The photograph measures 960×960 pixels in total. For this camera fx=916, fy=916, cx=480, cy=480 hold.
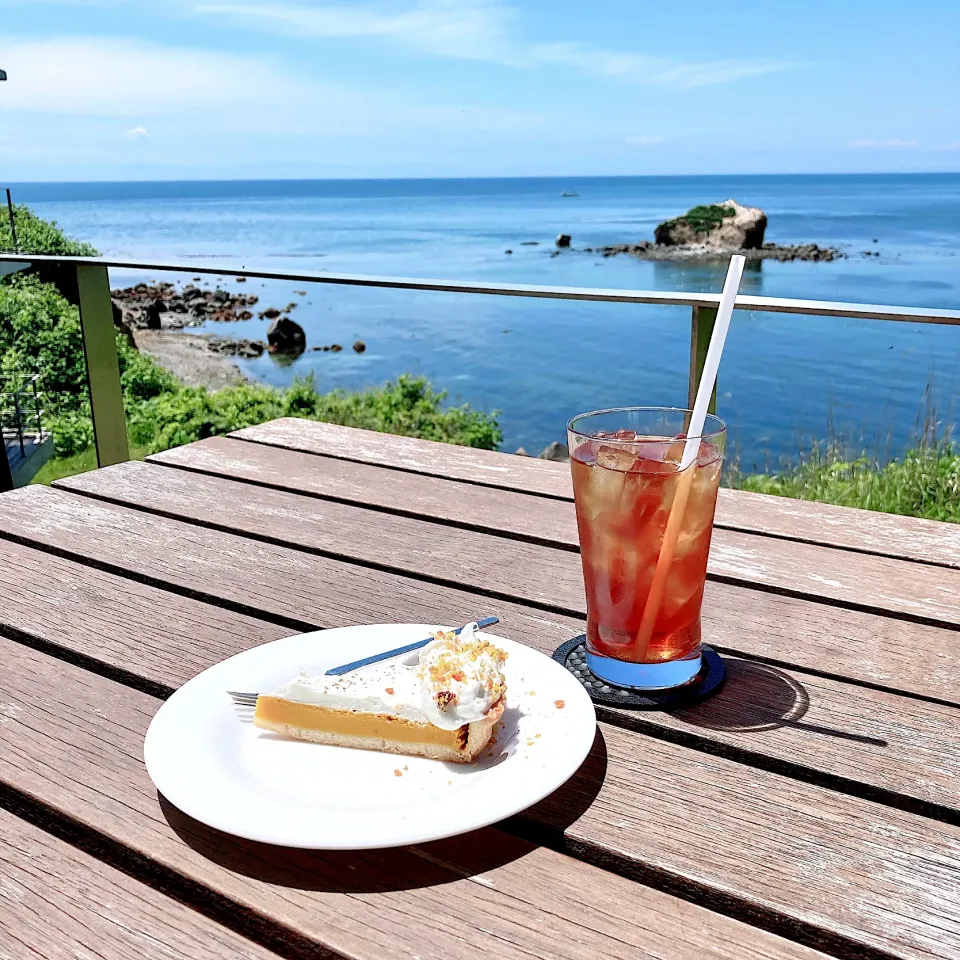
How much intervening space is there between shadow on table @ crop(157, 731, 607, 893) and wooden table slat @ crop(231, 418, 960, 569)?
757mm

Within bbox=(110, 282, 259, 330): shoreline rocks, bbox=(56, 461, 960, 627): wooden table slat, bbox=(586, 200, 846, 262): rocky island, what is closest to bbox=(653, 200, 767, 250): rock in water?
bbox=(586, 200, 846, 262): rocky island

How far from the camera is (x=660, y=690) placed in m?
0.87

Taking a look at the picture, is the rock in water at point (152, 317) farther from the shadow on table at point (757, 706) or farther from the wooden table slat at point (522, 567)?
the shadow on table at point (757, 706)

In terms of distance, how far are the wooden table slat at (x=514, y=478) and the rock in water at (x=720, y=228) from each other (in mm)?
31279

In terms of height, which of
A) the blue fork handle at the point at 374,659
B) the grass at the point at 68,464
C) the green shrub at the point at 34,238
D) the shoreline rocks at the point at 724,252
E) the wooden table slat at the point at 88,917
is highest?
the green shrub at the point at 34,238

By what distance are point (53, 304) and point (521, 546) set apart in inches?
396

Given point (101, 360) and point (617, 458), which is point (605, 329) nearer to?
point (101, 360)

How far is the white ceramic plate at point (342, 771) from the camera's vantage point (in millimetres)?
637

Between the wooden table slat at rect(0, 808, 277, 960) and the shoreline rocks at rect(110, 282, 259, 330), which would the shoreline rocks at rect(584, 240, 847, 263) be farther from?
the wooden table slat at rect(0, 808, 277, 960)

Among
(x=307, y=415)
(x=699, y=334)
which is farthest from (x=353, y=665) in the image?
(x=307, y=415)

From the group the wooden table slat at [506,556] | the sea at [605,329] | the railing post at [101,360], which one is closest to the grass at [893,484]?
the sea at [605,329]

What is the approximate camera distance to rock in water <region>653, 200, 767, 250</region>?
3161 cm

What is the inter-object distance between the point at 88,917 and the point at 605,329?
1762 centimetres

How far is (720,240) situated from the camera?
107 ft
